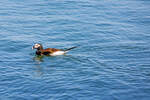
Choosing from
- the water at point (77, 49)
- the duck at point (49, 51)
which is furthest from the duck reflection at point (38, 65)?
the duck at point (49, 51)

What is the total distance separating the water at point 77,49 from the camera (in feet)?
50.7

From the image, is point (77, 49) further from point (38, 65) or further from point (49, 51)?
point (38, 65)

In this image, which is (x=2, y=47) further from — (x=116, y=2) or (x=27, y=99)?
(x=116, y=2)

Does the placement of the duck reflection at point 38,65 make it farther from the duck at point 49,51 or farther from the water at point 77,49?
the duck at point 49,51

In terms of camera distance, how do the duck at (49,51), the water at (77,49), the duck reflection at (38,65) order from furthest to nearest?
the duck at (49,51) → the duck reflection at (38,65) → the water at (77,49)

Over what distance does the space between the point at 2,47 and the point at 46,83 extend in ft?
22.7

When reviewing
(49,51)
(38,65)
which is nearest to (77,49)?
(49,51)

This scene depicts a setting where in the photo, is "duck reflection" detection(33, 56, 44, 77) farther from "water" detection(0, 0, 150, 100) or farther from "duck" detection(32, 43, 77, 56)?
"duck" detection(32, 43, 77, 56)

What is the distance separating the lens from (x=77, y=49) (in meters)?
21.9

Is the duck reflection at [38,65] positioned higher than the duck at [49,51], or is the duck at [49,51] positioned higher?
the duck at [49,51]

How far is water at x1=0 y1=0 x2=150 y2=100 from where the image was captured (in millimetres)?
15461

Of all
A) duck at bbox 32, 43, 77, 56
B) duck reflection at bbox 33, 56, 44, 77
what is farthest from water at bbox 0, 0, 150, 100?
duck at bbox 32, 43, 77, 56

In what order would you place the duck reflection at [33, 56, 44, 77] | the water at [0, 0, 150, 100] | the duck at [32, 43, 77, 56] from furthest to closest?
the duck at [32, 43, 77, 56] < the duck reflection at [33, 56, 44, 77] < the water at [0, 0, 150, 100]

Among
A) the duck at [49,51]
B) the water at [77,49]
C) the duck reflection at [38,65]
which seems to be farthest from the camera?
the duck at [49,51]
